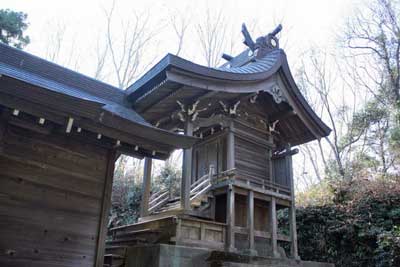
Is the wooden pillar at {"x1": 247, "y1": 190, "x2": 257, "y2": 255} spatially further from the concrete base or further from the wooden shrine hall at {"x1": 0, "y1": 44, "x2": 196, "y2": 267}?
the wooden shrine hall at {"x1": 0, "y1": 44, "x2": 196, "y2": 267}

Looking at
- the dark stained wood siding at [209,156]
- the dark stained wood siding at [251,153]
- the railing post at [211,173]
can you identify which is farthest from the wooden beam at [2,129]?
the dark stained wood siding at [251,153]

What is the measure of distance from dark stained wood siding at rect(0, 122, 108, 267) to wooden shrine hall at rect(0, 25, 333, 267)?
0.01 meters

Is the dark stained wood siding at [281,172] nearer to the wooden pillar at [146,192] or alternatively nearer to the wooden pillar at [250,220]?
the wooden pillar at [250,220]

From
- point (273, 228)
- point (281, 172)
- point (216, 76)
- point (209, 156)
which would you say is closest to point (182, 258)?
point (273, 228)

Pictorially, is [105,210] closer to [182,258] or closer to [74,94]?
[182,258]

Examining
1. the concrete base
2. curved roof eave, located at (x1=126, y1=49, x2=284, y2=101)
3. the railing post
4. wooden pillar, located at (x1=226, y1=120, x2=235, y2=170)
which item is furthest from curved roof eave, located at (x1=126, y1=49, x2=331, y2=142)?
the concrete base

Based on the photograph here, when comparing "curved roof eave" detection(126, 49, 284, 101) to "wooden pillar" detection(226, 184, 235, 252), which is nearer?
"curved roof eave" detection(126, 49, 284, 101)

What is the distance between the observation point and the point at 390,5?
17.9 meters

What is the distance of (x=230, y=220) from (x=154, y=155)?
2.85 meters

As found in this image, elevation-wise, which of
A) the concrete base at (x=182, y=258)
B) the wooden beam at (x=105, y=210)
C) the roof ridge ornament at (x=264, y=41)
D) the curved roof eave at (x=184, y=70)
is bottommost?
the concrete base at (x=182, y=258)

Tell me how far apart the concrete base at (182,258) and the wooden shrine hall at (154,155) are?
0.02 metres

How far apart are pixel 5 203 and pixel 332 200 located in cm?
1075

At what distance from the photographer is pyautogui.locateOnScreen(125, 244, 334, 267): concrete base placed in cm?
565

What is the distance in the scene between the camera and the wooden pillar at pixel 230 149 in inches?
332
